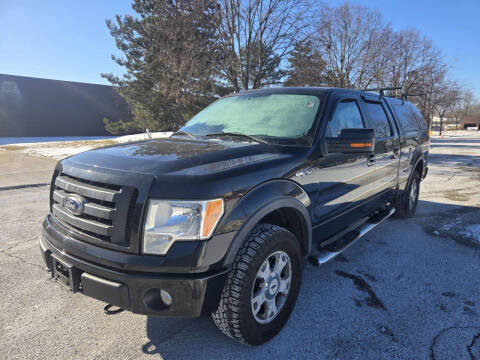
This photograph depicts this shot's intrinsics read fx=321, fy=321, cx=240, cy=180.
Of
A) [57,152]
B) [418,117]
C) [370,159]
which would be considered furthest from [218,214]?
[57,152]

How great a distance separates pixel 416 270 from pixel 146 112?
1929cm

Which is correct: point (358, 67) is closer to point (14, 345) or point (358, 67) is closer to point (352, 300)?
point (352, 300)

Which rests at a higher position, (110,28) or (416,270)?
(110,28)

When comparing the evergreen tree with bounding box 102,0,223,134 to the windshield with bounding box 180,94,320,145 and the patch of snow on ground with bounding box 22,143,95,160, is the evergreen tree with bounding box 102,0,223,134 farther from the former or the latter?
the windshield with bounding box 180,94,320,145

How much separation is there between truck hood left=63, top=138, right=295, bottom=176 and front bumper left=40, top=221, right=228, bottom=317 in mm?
593

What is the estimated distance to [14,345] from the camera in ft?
7.33

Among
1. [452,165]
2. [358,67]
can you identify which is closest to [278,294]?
[452,165]

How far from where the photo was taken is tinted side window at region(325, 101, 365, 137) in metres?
2.90

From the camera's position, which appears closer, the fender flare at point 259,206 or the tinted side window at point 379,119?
the fender flare at point 259,206

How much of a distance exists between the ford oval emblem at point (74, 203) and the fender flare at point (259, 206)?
93 cm

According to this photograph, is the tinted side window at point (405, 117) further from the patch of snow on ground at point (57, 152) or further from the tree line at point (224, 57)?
the patch of snow on ground at point (57, 152)

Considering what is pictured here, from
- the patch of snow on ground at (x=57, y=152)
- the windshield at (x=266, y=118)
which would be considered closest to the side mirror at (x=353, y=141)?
the windshield at (x=266, y=118)

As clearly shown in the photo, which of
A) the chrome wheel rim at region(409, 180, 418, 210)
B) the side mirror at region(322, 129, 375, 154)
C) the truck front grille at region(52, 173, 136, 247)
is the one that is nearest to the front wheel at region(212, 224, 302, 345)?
the truck front grille at region(52, 173, 136, 247)

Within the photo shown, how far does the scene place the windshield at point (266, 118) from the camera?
9.09 feet
